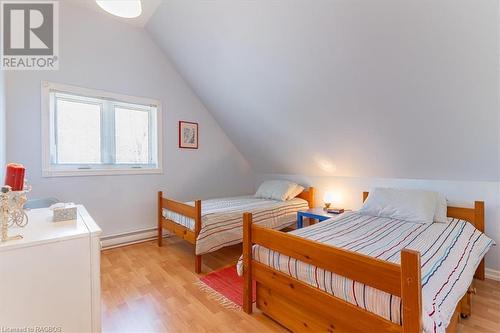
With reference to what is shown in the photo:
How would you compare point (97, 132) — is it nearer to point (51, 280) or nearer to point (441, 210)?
point (51, 280)

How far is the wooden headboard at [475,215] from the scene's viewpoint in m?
2.14

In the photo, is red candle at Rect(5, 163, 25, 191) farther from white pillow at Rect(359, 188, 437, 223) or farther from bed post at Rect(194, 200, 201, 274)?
white pillow at Rect(359, 188, 437, 223)

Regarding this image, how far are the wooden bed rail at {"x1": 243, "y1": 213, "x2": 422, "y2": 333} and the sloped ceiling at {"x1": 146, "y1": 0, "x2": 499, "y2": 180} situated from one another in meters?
1.48

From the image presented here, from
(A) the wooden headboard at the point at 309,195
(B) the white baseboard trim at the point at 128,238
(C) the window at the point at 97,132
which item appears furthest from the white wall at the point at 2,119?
(A) the wooden headboard at the point at 309,195

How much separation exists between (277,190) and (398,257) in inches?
88.6

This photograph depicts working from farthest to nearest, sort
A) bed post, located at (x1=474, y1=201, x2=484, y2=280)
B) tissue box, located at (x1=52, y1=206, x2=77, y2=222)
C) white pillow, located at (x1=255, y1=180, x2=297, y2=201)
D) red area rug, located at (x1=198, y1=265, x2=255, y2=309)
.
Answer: white pillow, located at (x1=255, y1=180, x2=297, y2=201) < bed post, located at (x1=474, y1=201, x2=484, y2=280) < red area rug, located at (x1=198, y1=265, x2=255, y2=309) < tissue box, located at (x1=52, y1=206, x2=77, y2=222)

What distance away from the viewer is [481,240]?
192cm

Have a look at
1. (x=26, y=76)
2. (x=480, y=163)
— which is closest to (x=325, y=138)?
(x=480, y=163)

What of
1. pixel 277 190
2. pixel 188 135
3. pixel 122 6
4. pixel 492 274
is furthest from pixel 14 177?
pixel 492 274

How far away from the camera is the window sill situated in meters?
2.60

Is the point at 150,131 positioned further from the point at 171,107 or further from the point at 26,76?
the point at 26,76

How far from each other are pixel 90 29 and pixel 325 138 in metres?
3.10

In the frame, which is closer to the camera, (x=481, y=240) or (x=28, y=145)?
(x=481, y=240)

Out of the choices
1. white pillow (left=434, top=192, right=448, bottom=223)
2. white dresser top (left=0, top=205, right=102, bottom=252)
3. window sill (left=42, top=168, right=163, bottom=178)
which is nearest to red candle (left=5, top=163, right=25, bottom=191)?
white dresser top (left=0, top=205, right=102, bottom=252)
